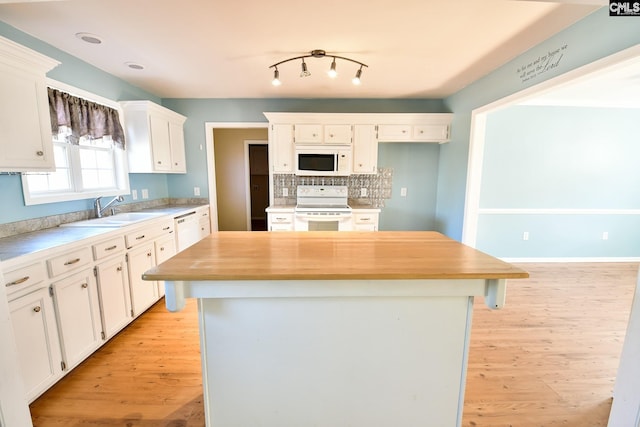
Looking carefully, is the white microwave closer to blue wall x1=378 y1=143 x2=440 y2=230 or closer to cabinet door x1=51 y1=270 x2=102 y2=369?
blue wall x1=378 y1=143 x2=440 y2=230

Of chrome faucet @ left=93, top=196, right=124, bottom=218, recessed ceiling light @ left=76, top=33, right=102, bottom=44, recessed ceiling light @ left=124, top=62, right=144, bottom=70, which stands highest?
recessed ceiling light @ left=124, top=62, right=144, bottom=70

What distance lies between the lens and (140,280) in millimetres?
2449

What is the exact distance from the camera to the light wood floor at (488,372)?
152 cm

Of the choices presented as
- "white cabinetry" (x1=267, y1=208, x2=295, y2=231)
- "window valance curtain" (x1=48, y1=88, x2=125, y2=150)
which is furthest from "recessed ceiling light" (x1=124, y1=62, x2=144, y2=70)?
"white cabinetry" (x1=267, y1=208, x2=295, y2=231)

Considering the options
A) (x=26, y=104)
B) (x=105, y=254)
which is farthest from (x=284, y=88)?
(x=105, y=254)

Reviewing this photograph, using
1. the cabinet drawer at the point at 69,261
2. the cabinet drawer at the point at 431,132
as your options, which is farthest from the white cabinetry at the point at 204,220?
the cabinet drawer at the point at 431,132

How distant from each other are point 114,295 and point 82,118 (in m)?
1.67

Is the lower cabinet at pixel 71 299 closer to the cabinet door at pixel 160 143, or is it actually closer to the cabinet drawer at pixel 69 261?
the cabinet drawer at pixel 69 261

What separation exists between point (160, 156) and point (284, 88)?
1777 millimetres

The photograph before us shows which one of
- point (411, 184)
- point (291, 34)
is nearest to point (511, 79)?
point (411, 184)

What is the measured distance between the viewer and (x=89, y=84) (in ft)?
8.57

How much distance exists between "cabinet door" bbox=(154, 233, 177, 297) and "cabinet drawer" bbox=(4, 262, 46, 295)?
113 cm

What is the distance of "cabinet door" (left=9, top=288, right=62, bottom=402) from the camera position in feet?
4.78

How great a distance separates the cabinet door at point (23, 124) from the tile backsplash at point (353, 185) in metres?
2.54
